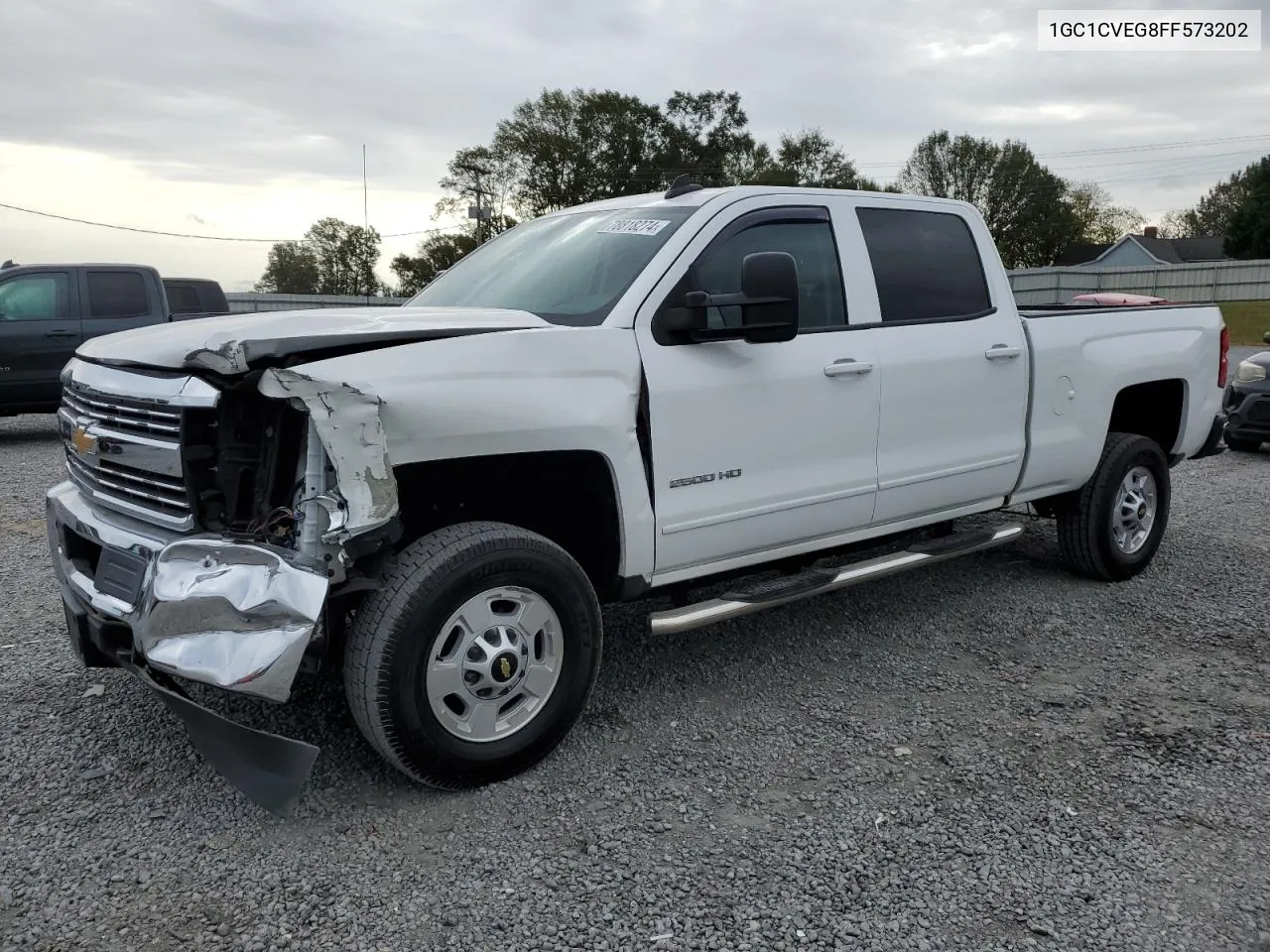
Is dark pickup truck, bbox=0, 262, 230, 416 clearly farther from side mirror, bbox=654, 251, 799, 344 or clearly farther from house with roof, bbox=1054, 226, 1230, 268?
house with roof, bbox=1054, 226, 1230, 268

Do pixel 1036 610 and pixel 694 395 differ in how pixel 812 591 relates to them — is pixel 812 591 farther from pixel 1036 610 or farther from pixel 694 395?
pixel 1036 610

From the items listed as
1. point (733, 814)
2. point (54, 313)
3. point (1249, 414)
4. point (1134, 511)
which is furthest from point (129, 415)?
point (1249, 414)

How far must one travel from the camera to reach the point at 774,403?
12.8 feet

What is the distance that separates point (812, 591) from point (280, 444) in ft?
6.88

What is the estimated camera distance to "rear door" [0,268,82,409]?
10922 mm

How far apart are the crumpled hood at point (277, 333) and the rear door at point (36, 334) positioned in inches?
335

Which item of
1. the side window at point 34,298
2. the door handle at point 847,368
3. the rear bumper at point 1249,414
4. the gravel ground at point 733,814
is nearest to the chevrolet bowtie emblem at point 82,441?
the gravel ground at point 733,814

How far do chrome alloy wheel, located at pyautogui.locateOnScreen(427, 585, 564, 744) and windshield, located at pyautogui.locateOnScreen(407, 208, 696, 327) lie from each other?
1.02 m

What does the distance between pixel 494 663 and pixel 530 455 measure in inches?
27.1

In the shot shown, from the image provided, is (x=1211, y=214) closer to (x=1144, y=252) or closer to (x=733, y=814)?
(x=1144, y=252)

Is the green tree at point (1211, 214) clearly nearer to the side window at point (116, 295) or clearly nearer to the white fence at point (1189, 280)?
the white fence at point (1189, 280)

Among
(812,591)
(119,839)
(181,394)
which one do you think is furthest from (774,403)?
(119,839)

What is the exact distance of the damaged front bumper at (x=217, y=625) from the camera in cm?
279

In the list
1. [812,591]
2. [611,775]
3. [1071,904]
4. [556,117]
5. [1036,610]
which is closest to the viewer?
[1071,904]
